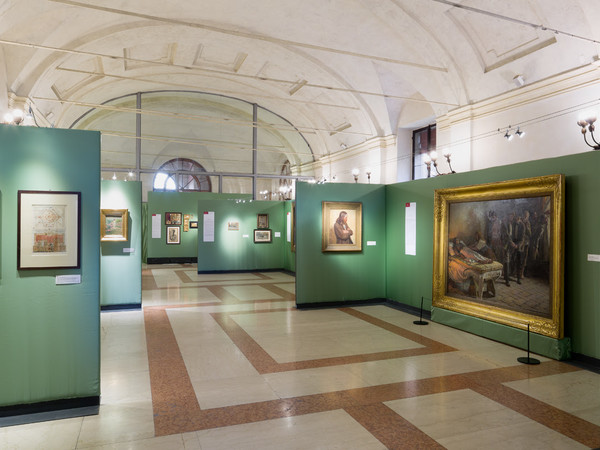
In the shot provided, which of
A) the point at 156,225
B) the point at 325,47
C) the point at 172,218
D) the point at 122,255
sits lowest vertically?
the point at 122,255

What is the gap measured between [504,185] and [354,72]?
9718 mm

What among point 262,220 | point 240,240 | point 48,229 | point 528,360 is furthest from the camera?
point 262,220

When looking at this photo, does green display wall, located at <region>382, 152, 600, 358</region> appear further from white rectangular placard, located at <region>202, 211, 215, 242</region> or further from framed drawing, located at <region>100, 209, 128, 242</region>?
white rectangular placard, located at <region>202, 211, 215, 242</region>

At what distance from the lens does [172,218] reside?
20.8 meters

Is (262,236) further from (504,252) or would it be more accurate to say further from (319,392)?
(319,392)

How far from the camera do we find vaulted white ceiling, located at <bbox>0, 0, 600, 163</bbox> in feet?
32.7

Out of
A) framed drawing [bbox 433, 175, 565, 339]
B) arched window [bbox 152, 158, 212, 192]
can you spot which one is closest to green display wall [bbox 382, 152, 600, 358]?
framed drawing [bbox 433, 175, 565, 339]

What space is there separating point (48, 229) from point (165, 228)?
1688cm

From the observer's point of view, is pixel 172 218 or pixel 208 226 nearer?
pixel 208 226

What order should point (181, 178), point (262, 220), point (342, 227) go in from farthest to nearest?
point (181, 178) → point (262, 220) → point (342, 227)

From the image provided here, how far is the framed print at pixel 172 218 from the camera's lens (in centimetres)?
2073

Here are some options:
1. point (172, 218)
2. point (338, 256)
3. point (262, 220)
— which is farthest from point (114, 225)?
point (172, 218)

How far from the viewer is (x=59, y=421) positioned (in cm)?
419

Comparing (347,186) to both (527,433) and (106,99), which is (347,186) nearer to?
(527,433)
